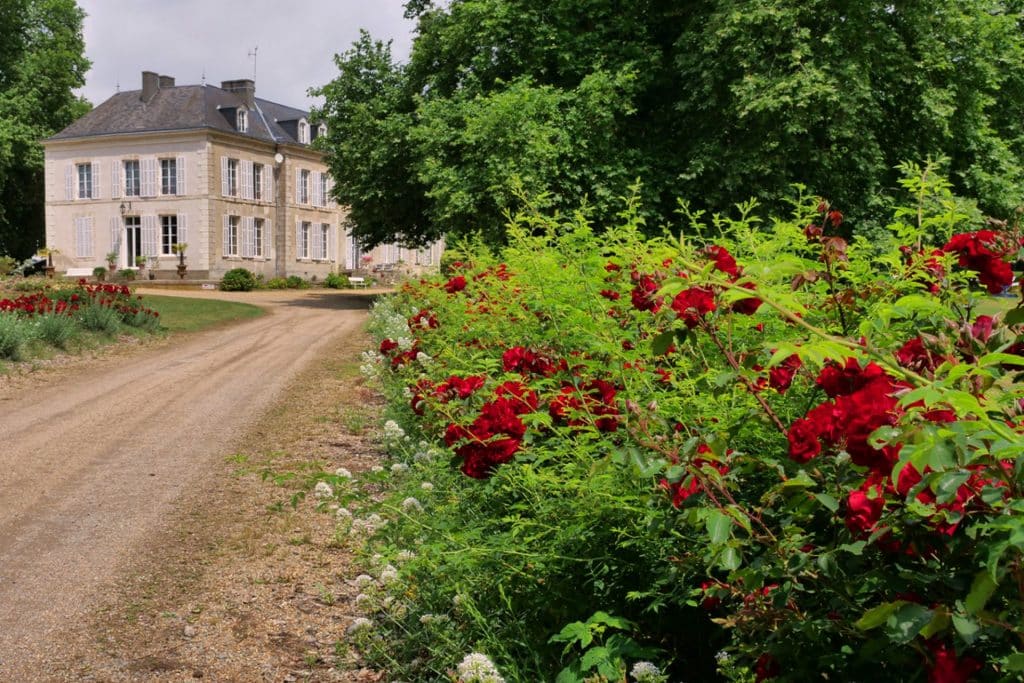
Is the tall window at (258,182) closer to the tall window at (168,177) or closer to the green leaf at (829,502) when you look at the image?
the tall window at (168,177)

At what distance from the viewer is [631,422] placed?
248cm

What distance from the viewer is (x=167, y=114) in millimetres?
41344

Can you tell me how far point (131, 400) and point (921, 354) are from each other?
9.14 m

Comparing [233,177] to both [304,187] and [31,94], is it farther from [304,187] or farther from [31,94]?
[31,94]

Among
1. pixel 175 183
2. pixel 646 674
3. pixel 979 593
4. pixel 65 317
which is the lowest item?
pixel 646 674

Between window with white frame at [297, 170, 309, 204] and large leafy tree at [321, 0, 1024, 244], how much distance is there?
24.8 m

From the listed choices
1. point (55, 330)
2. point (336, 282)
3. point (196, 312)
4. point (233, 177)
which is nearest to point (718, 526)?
point (55, 330)

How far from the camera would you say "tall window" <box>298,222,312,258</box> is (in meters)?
45.7

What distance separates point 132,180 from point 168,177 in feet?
6.48

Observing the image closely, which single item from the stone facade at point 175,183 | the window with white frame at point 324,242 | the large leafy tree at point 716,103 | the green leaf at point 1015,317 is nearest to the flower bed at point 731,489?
the green leaf at point 1015,317

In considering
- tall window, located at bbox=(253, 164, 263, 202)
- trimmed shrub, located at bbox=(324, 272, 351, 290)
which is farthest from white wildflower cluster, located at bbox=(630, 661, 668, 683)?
tall window, located at bbox=(253, 164, 263, 202)

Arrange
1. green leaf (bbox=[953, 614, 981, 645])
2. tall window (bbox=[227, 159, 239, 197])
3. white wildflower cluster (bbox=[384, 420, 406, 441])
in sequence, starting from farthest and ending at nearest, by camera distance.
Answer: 1. tall window (bbox=[227, 159, 239, 197])
2. white wildflower cluster (bbox=[384, 420, 406, 441])
3. green leaf (bbox=[953, 614, 981, 645])

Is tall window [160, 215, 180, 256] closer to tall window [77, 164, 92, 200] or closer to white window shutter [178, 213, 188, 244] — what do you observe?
white window shutter [178, 213, 188, 244]

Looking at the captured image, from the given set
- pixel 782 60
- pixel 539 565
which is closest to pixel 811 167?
pixel 782 60
